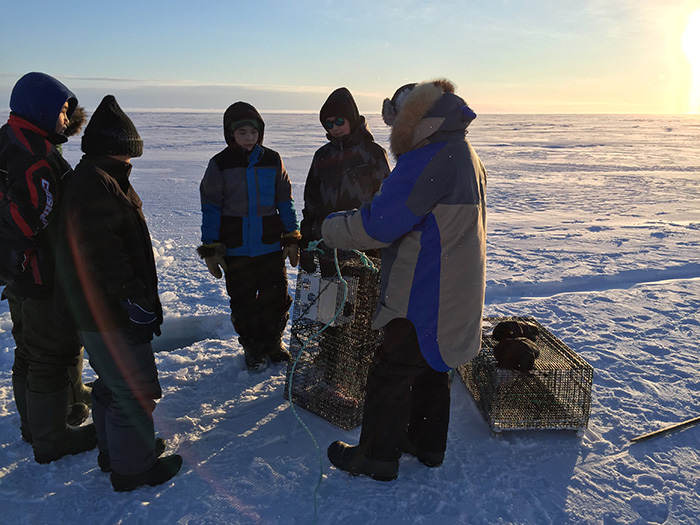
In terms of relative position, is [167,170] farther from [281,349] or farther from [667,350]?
[667,350]

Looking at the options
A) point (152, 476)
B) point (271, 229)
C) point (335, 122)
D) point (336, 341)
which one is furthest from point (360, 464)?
point (335, 122)

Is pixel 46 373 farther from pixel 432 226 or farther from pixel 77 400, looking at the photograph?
pixel 432 226

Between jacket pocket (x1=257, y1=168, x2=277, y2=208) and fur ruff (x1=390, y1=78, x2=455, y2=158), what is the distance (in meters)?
1.52

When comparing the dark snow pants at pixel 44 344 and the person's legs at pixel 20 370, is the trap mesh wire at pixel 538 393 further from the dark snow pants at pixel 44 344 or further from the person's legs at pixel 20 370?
the person's legs at pixel 20 370

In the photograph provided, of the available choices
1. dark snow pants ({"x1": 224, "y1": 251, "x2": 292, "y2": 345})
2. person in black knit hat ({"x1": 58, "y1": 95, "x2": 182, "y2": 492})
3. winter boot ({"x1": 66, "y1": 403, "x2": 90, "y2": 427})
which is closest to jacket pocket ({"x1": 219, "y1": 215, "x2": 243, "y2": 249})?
dark snow pants ({"x1": 224, "y1": 251, "x2": 292, "y2": 345})

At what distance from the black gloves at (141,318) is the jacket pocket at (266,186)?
1470mm

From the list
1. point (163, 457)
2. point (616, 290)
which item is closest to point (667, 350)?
point (616, 290)

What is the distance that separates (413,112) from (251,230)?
72.0 inches

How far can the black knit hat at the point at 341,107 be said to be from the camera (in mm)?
3492

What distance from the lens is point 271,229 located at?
3775mm

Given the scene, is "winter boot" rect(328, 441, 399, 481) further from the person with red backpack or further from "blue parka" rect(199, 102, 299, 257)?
"blue parka" rect(199, 102, 299, 257)

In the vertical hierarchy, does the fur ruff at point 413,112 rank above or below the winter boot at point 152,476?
above

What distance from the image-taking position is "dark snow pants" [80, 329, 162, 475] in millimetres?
2385

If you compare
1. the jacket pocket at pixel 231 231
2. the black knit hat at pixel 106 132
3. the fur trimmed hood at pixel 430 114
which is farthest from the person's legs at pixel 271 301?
the fur trimmed hood at pixel 430 114
